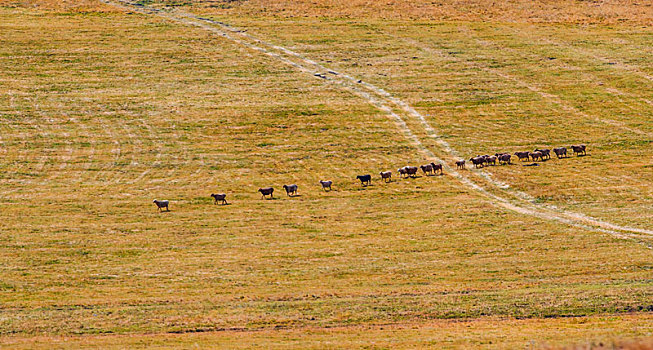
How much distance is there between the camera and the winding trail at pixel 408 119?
52141 mm

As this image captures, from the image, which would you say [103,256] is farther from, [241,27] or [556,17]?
[556,17]

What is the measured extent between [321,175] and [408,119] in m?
18.8

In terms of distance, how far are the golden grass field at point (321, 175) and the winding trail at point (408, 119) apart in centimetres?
35

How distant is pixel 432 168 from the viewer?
6531cm

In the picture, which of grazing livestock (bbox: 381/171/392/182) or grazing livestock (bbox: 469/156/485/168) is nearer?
grazing livestock (bbox: 381/171/392/182)

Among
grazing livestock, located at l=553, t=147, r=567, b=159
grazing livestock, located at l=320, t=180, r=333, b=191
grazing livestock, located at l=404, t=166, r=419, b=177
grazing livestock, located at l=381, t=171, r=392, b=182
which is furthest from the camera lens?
grazing livestock, located at l=553, t=147, r=567, b=159

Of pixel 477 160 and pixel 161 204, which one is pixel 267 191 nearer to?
pixel 161 204

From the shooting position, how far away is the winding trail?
171 ft

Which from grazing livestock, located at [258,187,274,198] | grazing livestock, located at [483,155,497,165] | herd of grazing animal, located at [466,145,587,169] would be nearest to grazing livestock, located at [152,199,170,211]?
grazing livestock, located at [258,187,274,198]

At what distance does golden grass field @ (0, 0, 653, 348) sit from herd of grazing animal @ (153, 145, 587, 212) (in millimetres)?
804

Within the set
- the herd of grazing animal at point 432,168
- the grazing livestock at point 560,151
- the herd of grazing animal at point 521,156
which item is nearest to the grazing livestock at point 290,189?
the herd of grazing animal at point 432,168

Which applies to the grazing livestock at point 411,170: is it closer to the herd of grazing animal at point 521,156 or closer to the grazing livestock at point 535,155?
the herd of grazing animal at point 521,156

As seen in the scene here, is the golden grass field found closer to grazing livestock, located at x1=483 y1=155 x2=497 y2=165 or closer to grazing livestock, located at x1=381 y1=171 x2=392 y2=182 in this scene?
grazing livestock, located at x1=381 y1=171 x2=392 y2=182

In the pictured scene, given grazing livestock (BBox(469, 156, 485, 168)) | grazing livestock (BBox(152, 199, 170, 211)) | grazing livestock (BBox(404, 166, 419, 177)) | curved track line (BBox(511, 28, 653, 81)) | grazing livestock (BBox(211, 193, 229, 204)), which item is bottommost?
grazing livestock (BBox(152, 199, 170, 211))
